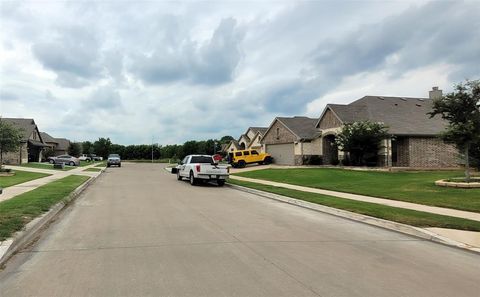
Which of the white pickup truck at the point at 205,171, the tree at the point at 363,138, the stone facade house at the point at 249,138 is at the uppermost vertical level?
the stone facade house at the point at 249,138

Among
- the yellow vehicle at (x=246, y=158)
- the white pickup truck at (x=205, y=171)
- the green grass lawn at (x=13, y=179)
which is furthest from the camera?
the yellow vehicle at (x=246, y=158)

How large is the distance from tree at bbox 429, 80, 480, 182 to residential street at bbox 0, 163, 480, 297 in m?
10.8

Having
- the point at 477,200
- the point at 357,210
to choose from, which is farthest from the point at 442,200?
the point at 357,210

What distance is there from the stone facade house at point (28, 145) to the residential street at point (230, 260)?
49741mm

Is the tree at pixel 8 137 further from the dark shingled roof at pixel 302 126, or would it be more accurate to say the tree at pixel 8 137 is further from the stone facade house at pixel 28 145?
the dark shingled roof at pixel 302 126

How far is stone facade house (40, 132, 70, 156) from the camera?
8838cm

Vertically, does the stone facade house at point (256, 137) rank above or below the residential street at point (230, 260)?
above

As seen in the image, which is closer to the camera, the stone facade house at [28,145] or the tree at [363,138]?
the tree at [363,138]

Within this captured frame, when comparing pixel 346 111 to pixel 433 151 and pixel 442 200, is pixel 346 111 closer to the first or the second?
pixel 433 151

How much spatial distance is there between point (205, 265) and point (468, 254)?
5132mm

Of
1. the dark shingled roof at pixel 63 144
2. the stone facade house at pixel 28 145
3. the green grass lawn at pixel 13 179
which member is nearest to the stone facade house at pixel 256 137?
the green grass lawn at pixel 13 179

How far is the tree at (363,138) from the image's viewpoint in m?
33.6

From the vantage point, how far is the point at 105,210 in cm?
1358

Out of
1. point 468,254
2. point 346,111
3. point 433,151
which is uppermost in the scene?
point 346,111
